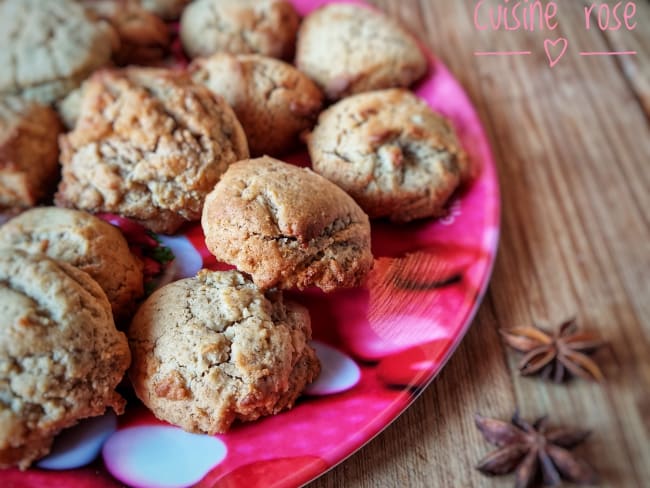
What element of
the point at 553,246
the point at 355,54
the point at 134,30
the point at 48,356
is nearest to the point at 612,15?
the point at 553,246

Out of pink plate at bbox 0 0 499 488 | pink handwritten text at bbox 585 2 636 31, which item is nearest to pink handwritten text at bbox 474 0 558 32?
pink handwritten text at bbox 585 2 636 31

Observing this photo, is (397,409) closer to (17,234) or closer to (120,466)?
(120,466)

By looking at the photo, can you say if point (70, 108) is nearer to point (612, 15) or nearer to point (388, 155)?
point (388, 155)

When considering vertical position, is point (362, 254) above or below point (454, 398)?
above

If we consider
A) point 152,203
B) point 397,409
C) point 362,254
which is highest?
point 152,203

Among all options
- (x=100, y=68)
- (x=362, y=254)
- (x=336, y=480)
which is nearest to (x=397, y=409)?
(x=336, y=480)

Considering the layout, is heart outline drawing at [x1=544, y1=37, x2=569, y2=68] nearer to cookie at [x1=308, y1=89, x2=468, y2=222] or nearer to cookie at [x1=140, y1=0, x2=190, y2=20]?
cookie at [x1=308, y1=89, x2=468, y2=222]
